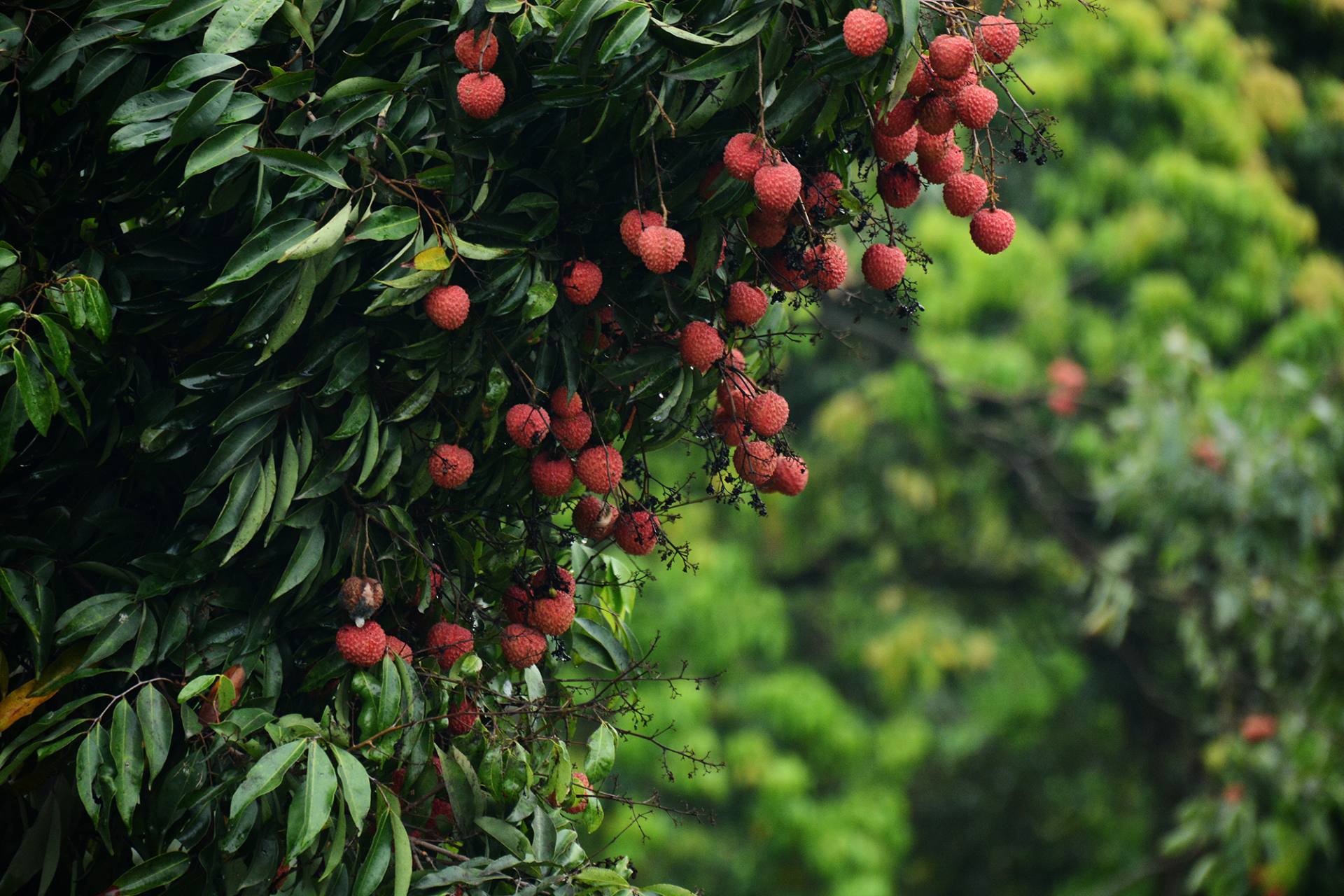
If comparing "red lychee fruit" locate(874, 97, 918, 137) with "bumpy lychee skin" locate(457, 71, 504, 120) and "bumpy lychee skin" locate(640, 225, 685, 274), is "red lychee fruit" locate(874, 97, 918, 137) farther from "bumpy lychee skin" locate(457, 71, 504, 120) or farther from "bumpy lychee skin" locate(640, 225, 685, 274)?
"bumpy lychee skin" locate(457, 71, 504, 120)

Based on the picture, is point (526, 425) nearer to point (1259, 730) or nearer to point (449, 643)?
point (449, 643)

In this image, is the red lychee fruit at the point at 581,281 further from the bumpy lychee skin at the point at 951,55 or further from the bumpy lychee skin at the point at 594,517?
the bumpy lychee skin at the point at 951,55

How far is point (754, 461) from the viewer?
5.05ft

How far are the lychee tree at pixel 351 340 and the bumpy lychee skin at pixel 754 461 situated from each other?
0.10 metres

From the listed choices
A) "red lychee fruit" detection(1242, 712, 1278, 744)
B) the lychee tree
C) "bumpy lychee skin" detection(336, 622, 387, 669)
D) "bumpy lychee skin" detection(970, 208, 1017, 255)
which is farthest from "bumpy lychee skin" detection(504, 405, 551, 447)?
"red lychee fruit" detection(1242, 712, 1278, 744)

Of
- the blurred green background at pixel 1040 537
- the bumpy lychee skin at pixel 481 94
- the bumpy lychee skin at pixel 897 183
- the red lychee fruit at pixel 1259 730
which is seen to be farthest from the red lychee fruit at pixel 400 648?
the red lychee fruit at pixel 1259 730

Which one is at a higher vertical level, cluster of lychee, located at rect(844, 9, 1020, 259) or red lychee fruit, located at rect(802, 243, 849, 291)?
cluster of lychee, located at rect(844, 9, 1020, 259)

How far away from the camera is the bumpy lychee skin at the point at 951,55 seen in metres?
1.22

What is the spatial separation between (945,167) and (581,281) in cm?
39

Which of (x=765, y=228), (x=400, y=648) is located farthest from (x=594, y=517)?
(x=765, y=228)

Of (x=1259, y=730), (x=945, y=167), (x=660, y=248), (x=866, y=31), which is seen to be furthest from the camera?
(x=1259, y=730)

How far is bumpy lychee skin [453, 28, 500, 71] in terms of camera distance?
1.25 meters

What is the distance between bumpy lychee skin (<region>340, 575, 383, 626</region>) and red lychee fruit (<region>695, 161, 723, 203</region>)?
1.63ft

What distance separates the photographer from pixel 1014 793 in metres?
6.75
